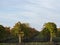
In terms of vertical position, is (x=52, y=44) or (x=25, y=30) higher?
(x=25, y=30)

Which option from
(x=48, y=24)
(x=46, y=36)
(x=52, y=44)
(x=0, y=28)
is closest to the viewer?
(x=52, y=44)

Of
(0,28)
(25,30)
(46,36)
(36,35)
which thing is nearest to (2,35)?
(0,28)

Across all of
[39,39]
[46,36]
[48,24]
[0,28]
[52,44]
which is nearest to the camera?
[52,44]

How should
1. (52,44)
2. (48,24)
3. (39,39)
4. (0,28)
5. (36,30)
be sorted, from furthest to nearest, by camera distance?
(36,30) → (39,39) → (48,24) → (0,28) → (52,44)

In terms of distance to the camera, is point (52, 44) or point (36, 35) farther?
point (36, 35)

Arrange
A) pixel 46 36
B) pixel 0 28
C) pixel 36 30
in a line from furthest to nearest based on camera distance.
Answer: pixel 36 30
pixel 46 36
pixel 0 28

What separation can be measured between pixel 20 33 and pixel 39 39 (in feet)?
46.3

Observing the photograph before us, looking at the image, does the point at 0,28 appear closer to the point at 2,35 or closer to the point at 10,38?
the point at 2,35

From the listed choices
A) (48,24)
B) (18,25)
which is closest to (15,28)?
(18,25)

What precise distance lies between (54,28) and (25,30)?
23.0 feet

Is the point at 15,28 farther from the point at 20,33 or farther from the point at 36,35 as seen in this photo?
the point at 36,35

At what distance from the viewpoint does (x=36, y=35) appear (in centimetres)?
6538

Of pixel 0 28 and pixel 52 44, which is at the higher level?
pixel 0 28

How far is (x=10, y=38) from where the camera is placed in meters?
57.5
